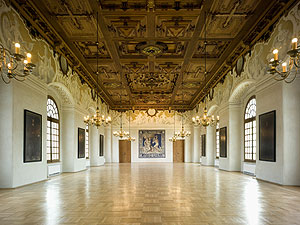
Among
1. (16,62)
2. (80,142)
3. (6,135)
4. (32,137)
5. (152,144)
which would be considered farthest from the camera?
(152,144)

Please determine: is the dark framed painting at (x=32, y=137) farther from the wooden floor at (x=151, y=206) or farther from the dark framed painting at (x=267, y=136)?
the dark framed painting at (x=267, y=136)

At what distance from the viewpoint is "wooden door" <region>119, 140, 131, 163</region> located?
92.0 ft

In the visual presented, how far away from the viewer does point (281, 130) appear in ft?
30.1

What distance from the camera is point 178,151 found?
28.2 meters

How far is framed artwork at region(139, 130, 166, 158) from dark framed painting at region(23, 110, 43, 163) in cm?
1808

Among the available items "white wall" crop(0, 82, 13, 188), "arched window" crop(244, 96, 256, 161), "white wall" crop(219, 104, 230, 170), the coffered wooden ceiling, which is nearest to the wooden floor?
"white wall" crop(0, 82, 13, 188)

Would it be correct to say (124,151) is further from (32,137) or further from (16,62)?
(16,62)

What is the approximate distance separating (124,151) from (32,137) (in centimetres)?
1849

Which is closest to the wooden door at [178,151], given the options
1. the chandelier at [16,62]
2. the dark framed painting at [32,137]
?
the dark framed painting at [32,137]

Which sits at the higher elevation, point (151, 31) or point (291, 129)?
point (151, 31)

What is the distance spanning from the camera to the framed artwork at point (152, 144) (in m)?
28.3

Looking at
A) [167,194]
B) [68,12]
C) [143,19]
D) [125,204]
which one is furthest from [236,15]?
[125,204]

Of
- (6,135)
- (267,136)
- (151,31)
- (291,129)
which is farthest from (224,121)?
(6,135)

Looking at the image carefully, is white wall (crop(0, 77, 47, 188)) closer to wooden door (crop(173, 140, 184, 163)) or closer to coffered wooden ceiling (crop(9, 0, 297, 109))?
coffered wooden ceiling (crop(9, 0, 297, 109))
